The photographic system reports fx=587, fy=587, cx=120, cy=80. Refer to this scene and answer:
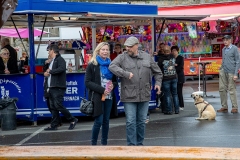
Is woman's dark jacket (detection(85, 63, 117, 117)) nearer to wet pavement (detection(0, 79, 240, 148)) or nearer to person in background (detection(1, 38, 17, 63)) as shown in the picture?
wet pavement (detection(0, 79, 240, 148))

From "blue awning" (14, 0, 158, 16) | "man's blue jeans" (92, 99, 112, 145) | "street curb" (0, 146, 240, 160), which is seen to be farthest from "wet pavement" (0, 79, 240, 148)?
"street curb" (0, 146, 240, 160)

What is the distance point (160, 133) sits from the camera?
1155cm

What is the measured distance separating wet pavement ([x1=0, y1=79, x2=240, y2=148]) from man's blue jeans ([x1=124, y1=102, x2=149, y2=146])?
4.39ft

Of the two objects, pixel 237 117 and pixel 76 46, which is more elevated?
pixel 76 46

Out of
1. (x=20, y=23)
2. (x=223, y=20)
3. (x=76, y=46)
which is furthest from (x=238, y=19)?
(x=20, y=23)

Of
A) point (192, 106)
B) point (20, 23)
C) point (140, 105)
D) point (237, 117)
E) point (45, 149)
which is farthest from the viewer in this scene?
point (20, 23)

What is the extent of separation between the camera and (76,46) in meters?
18.9

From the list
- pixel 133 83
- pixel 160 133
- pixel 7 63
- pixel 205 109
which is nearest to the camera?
pixel 133 83

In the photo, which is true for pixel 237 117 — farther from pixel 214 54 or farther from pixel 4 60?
pixel 214 54

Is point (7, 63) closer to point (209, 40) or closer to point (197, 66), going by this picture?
point (197, 66)

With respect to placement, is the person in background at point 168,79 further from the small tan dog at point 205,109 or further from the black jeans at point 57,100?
→ the black jeans at point 57,100

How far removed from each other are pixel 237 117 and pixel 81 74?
3.73 m

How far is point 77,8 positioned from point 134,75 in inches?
185

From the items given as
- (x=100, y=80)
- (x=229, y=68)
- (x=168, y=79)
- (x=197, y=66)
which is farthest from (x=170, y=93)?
(x=197, y=66)
